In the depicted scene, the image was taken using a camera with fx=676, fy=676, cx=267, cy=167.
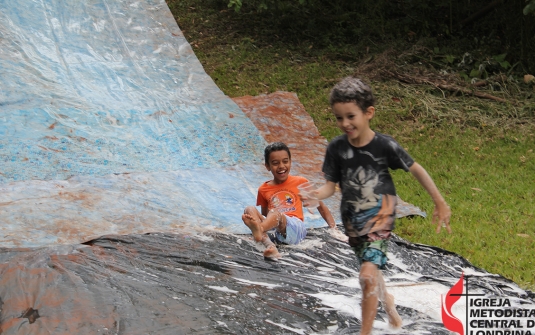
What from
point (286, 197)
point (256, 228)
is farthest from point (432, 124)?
point (256, 228)

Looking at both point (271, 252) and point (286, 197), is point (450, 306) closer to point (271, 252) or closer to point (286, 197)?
point (271, 252)

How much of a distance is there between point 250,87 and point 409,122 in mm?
2163

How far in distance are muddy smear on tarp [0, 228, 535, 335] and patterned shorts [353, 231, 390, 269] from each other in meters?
0.41

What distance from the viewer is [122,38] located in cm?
880

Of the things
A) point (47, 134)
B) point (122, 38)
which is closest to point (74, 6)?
point (122, 38)

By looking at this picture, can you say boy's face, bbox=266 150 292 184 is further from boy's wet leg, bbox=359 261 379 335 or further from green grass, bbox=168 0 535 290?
boy's wet leg, bbox=359 261 379 335

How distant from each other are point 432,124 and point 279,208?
149 inches

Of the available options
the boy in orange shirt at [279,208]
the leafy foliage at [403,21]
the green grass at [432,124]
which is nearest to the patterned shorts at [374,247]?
the boy in orange shirt at [279,208]

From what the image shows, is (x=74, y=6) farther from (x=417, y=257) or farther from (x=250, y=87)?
(x=417, y=257)

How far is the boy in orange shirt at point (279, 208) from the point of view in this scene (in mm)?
4743

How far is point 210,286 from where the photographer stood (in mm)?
3980

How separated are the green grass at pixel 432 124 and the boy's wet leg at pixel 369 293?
156 centimetres

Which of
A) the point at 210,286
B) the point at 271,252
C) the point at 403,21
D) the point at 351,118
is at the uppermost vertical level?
the point at 403,21

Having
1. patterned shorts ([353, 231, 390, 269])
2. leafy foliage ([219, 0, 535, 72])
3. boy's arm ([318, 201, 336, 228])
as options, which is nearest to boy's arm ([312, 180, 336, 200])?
patterned shorts ([353, 231, 390, 269])
